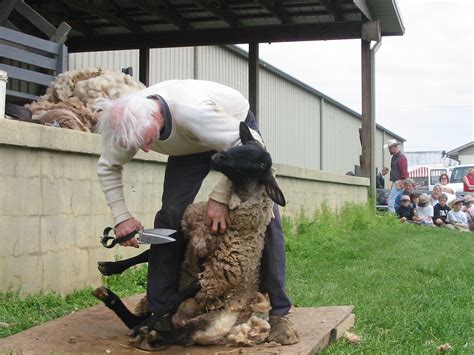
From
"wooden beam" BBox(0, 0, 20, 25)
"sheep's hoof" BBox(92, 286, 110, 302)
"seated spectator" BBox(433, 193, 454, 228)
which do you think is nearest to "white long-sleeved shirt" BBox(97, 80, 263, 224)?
"sheep's hoof" BBox(92, 286, 110, 302)

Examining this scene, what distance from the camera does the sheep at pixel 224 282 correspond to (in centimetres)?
361

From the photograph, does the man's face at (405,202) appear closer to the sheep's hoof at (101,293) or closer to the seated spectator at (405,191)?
the seated spectator at (405,191)

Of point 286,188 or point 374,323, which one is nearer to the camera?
point 374,323

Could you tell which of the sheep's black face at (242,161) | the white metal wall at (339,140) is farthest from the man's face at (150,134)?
the white metal wall at (339,140)

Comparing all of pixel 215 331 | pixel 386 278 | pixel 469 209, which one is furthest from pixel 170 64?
pixel 215 331

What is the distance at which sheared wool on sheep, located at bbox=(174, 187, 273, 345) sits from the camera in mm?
3637

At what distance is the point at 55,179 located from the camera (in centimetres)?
532

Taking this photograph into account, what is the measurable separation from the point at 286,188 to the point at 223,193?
22.2 ft

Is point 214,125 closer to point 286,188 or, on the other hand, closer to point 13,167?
point 13,167

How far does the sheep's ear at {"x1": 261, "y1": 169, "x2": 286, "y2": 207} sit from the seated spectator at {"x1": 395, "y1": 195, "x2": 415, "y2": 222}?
12.5m

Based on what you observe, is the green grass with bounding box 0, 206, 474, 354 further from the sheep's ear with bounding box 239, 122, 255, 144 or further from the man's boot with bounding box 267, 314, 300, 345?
the sheep's ear with bounding box 239, 122, 255, 144

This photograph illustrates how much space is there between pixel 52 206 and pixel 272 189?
231cm

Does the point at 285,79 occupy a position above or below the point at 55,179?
above

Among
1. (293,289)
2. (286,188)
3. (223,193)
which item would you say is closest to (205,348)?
(223,193)
